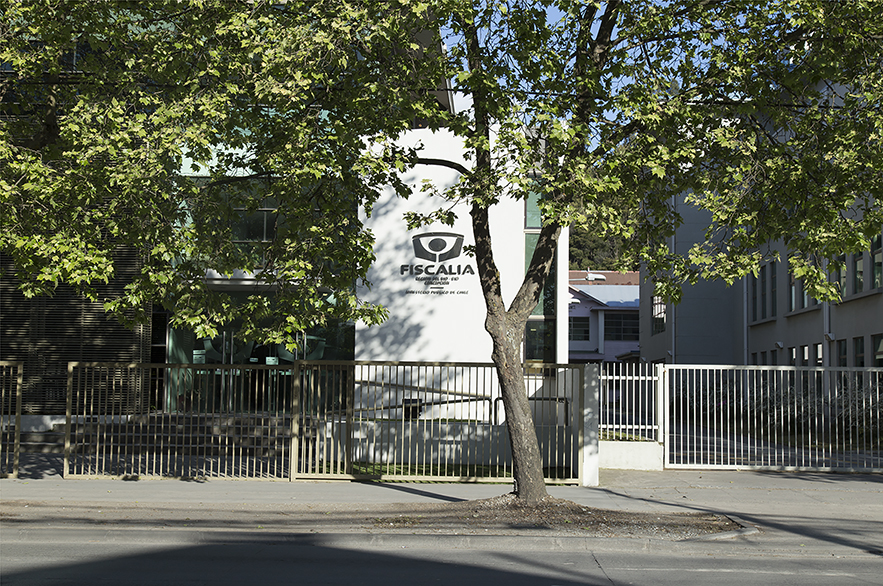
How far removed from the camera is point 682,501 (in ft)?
40.9

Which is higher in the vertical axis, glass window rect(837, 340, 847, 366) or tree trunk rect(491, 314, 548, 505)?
glass window rect(837, 340, 847, 366)

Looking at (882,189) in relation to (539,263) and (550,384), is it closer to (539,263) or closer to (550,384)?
(539,263)

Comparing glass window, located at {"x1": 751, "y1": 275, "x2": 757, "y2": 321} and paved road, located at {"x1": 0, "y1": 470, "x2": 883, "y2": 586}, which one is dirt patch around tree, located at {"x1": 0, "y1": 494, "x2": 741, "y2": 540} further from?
glass window, located at {"x1": 751, "y1": 275, "x2": 757, "y2": 321}

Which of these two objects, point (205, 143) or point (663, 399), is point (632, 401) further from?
point (205, 143)

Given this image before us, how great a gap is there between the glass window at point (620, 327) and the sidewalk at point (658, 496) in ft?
168

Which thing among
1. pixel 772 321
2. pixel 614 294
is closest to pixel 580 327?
pixel 614 294

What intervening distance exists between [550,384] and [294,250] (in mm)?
6116

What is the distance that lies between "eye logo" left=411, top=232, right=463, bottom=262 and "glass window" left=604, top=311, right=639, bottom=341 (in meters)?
47.4

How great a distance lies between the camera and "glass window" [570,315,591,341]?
66125mm

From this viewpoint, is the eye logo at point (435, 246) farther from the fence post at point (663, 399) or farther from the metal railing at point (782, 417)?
the fence post at point (663, 399)

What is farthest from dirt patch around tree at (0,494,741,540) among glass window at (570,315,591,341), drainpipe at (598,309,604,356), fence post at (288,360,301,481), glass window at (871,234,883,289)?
glass window at (570,315,591,341)

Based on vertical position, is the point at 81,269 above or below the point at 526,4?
below

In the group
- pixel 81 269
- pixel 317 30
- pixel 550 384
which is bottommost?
pixel 550 384

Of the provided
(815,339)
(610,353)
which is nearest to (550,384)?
(815,339)
